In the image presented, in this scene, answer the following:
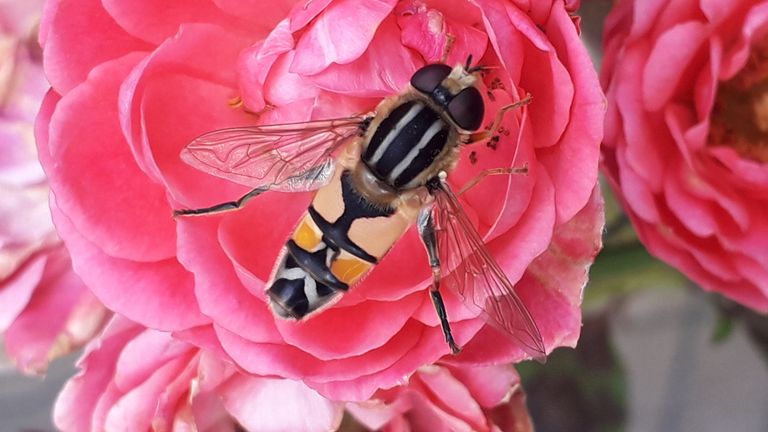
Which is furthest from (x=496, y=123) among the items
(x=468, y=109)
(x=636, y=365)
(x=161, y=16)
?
(x=636, y=365)

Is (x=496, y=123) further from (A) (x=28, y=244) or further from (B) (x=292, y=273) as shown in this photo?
(A) (x=28, y=244)

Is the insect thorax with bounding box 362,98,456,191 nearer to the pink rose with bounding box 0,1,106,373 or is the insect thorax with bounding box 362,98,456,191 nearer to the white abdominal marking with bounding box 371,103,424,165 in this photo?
the white abdominal marking with bounding box 371,103,424,165

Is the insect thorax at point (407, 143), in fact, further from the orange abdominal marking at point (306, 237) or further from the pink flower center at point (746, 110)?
the pink flower center at point (746, 110)

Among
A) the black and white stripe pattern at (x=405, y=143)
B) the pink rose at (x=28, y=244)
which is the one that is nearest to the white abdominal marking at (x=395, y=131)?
the black and white stripe pattern at (x=405, y=143)

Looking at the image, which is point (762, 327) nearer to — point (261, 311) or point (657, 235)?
point (657, 235)

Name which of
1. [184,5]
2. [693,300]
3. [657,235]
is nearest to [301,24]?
[184,5]

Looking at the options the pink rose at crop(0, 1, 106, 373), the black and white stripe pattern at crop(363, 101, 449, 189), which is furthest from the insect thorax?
the pink rose at crop(0, 1, 106, 373)

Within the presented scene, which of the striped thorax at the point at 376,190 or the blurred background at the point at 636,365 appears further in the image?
the blurred background at the point at 636,365
